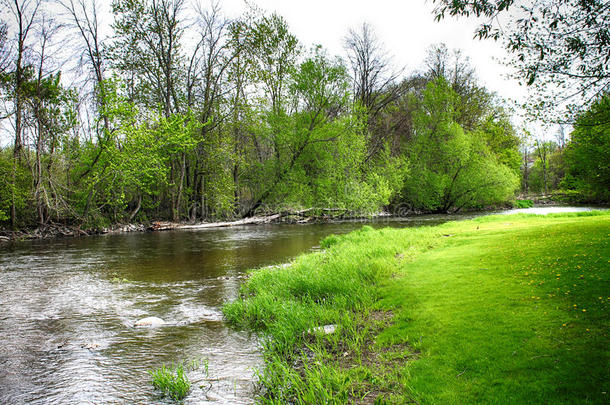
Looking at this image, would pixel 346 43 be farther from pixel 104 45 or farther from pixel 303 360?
pixel 303 360

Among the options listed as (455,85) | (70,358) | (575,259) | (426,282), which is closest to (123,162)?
(70,358)

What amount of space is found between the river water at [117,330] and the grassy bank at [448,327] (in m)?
0.62

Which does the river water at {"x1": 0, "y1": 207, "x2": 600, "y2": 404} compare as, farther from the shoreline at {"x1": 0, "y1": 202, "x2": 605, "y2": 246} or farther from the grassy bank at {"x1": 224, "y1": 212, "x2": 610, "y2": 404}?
the shoreline at {"x1": 0, "y1": 202, "x2": 605, "y2": 246}

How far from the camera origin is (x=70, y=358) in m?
4.84

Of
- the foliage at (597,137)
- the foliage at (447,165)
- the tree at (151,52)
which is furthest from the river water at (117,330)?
the foliage at (447,165)

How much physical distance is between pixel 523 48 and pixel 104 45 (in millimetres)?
28319

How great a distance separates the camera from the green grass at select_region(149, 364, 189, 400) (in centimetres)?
380

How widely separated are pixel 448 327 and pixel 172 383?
3.25m

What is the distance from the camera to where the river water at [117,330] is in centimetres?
404

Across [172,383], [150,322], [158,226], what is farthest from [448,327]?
[158,226]

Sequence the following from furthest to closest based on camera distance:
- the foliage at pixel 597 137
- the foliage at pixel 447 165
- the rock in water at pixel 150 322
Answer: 1. the foliage at pixel 447 165
2. the foliage at pixel 597 137
3. the rock in water at pixel 150 322

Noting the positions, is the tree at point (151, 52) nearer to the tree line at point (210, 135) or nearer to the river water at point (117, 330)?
the tree line at point (210, 135)

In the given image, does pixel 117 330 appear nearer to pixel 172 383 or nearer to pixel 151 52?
pixel 172 383

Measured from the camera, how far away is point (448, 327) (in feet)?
13.5
